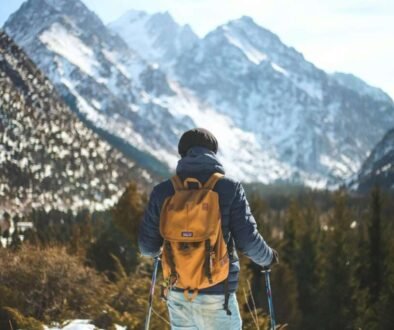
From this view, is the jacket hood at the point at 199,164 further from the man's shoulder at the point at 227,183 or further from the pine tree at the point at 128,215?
the pine tree at the point at 128,215

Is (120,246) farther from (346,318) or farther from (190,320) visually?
(190,320)

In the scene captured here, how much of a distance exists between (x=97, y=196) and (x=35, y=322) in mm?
191795

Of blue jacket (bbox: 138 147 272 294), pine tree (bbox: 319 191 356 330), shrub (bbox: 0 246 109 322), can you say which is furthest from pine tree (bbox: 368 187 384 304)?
blue jacket (bbox: 138 147 272 294)

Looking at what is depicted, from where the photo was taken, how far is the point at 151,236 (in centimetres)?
631

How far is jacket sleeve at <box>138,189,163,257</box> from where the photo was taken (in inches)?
244

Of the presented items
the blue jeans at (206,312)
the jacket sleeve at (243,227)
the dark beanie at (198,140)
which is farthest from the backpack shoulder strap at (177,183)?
the blue jeans at (206,312)

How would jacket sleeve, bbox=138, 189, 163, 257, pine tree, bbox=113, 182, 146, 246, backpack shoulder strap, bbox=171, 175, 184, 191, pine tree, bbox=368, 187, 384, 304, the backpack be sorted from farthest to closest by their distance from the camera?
pine tree, bbox=113, 182, 146, 246 → pine tree, bbox=368, 187, 384, 304 → jacket sleeve, bbox=138, 189, 163, 257 → backpack shoulder strap, bbox=171, 175, 184, 191 → the backpack

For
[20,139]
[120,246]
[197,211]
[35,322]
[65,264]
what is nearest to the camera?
[197,211]

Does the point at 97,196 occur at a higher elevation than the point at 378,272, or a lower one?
lower

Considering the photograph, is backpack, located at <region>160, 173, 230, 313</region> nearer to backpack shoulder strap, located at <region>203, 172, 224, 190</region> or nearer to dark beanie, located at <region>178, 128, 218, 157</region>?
backpack shoulder strap, located at <region>203, 172, 224, 190</region>

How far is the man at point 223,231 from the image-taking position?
5895 mm

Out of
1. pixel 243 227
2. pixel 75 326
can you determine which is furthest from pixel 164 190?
pixel 75 326

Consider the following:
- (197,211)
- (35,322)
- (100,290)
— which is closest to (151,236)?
(197,211)

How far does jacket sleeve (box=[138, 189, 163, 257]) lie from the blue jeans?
0.54m
